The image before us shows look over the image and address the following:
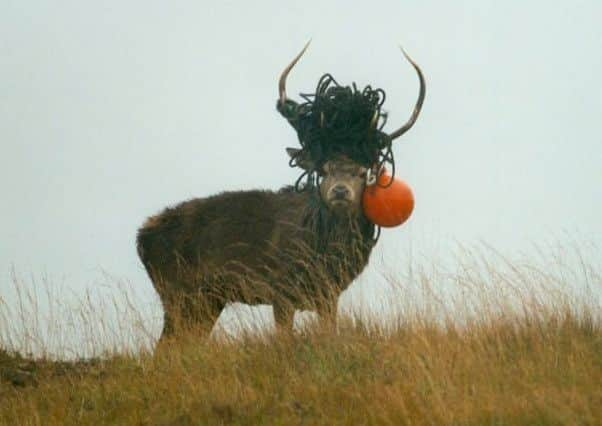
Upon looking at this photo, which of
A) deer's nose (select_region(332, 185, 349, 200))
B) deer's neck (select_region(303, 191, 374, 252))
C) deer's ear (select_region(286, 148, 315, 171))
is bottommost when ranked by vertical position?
deer's neck (select_region(303, 191, 374, 252))

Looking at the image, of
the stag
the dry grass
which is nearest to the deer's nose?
the stag

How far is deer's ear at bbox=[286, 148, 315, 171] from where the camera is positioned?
1295cm

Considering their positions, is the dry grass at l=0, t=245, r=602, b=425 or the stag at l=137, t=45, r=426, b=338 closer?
the dry grass at l=0, t=245, r=602, b=425

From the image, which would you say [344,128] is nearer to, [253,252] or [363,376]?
[253,252]

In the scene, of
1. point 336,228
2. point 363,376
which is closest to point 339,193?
point 336,228

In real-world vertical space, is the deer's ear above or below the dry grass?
above

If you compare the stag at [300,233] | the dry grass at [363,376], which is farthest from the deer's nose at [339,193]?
the dry grass at [363,376]

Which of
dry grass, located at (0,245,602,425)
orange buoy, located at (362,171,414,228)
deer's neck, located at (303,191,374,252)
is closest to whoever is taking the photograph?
dry grass, located at (0,245,602,425)

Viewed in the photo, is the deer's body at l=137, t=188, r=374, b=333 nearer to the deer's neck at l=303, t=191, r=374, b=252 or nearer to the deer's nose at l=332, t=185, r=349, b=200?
the deer's neck at l=303, t=191, r=374, b=252

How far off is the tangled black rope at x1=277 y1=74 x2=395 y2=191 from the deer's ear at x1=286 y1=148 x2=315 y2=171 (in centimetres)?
3

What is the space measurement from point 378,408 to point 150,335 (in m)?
3.80

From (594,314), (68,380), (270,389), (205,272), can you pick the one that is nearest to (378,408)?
(270,389)

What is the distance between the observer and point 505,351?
955cm

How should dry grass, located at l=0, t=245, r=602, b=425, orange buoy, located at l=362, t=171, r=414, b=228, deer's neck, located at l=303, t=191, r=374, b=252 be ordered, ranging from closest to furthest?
dry grass, located at l=0, t=245, r=602, b=425 < orange buoy, located at l=362, t=171, r=414, b=228 < deer's neck, located at l=303, t=191, r=374, b=252
